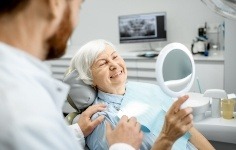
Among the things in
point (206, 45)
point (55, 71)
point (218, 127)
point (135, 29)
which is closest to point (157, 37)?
point (135, 29)

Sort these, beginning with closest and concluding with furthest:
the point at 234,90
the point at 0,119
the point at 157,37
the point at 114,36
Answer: the point at 0,119, the point at 234,90, the point at 157,37, the point at 114,36

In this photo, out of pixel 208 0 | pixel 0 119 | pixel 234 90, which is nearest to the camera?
pixel 0 119

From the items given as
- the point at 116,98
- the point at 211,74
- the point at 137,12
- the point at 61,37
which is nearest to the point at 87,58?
the point at 116,98

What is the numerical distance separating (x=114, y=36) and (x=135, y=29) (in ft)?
1.70

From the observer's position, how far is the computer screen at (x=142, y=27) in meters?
3.73

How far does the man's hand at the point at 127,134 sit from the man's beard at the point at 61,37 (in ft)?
2.37

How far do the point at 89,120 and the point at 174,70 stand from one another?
1.70ft

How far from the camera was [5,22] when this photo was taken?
574 millimetres

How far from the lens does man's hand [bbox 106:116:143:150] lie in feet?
4.18

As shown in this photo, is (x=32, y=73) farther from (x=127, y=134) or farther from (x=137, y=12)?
(x=137, y=12)

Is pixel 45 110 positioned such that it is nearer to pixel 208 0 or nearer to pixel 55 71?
pixel 208 0

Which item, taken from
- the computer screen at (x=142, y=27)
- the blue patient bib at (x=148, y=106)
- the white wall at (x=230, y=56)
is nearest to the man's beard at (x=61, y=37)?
the blue patient bib at (x=148, y=106)

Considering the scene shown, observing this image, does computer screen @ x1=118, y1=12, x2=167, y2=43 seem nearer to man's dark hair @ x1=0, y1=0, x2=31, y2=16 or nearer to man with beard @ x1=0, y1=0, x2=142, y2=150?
man with beard @ x1=0, y1=0, x2=142, y2=150

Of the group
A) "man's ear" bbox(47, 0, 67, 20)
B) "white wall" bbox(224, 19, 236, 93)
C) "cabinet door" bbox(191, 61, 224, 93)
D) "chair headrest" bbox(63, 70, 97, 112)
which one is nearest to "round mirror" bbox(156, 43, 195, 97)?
"chair headrest" bbox(63, 70, 97, 112)
